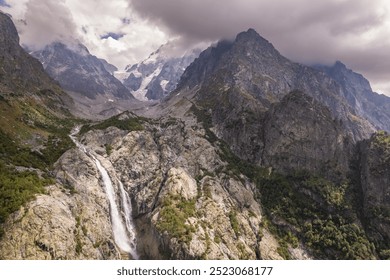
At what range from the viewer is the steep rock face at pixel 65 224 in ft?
241

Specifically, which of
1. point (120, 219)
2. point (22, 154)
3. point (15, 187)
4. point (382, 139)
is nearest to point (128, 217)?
point (120, 219)

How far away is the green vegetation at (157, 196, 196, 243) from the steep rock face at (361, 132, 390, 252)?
8000 cm

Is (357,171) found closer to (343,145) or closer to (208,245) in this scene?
(343,145)

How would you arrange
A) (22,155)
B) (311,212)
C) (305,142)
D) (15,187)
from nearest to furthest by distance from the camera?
(15,187), (22,155), (311,212), (305,142)

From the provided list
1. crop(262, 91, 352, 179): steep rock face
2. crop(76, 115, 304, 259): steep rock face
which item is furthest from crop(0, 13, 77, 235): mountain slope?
crop(262, 91, 352, 179): steep rock face

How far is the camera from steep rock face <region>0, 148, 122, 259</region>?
7350cm

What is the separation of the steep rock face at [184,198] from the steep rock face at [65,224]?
1786 centimetres

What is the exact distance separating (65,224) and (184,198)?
54.3 m

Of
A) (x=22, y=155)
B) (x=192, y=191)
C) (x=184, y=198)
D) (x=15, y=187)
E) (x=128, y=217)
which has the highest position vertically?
(x=22, y=155)

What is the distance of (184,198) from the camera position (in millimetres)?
129875

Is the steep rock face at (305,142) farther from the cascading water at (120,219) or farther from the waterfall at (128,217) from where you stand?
the cascading water at (120,219)

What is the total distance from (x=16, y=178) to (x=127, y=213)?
145 feet

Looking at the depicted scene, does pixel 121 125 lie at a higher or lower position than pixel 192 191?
higher

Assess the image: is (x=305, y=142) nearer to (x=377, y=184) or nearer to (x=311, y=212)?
(x=377, y=184)
